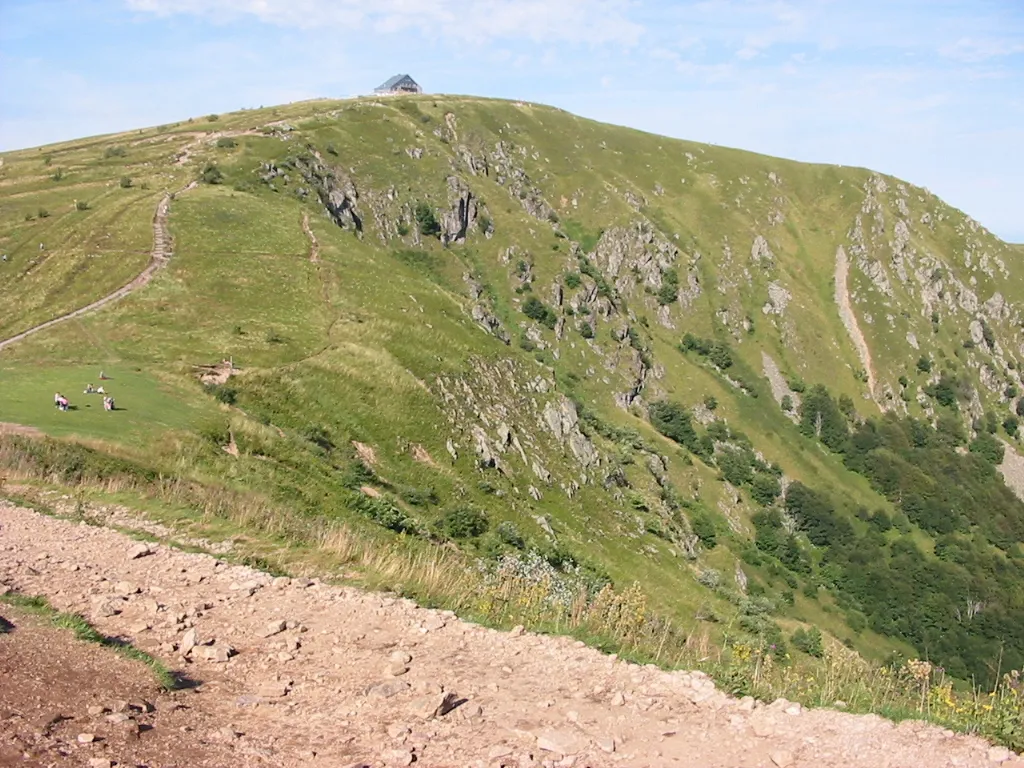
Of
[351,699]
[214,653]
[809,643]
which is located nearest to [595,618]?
[351,699]

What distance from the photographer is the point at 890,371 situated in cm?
17512

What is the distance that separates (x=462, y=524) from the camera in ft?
126

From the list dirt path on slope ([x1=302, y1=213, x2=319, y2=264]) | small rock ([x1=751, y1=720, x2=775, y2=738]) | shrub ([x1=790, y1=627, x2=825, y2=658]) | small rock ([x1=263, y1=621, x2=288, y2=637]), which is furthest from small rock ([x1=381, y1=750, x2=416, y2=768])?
dirt path on slope ([x1=302, y1=213, x2=319, y2=264])

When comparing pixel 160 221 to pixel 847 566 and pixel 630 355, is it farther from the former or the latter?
pixel 847 566

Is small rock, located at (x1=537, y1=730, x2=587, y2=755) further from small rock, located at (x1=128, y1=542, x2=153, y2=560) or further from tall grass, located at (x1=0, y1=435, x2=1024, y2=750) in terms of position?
small rock, located at (x1=128, y1=542, x2=153, y2=560)

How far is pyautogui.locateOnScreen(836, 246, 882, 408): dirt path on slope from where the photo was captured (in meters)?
175

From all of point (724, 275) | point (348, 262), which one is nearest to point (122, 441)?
point (348, 262)

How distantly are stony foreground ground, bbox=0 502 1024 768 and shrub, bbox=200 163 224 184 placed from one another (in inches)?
3211

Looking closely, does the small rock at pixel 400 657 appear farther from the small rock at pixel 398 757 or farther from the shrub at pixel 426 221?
the shrub at pixel 426 221

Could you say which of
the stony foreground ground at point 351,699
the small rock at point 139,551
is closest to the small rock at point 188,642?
the stony foreground ground at point 351,699

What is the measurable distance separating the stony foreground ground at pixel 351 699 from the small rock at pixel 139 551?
880 millimetres

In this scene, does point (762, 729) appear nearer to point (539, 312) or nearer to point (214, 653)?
point (214, 653)

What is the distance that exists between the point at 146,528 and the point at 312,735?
31.6ft

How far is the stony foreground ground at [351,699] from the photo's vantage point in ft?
27.9
